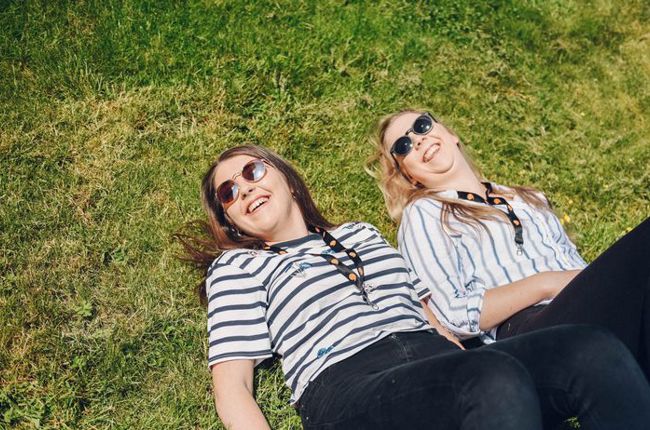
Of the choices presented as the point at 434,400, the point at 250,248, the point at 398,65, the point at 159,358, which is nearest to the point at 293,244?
the point at 250,248

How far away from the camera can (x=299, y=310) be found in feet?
13.4

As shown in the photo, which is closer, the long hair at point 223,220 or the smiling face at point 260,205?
the smiling face at point 260,205

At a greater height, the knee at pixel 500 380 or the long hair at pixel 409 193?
the knee at pixel 500 380

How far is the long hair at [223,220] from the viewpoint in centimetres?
469

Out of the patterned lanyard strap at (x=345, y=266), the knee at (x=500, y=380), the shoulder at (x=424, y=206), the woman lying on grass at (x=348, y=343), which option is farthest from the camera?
the shoulder at (x=424, y=206)

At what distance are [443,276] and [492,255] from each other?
0.41 m

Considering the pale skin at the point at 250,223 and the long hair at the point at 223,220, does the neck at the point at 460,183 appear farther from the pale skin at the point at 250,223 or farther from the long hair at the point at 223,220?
the pale skin at the point at 250,223

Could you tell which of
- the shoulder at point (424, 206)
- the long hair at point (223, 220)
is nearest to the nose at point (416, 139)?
the shoulder at point (424, 206)

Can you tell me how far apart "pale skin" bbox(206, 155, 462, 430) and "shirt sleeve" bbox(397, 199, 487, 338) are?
0.09 meters

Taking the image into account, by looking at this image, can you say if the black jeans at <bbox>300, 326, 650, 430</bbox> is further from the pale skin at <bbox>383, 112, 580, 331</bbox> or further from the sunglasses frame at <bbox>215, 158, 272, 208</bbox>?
the pale skin at <bbox>383, 112, 580, 331</bbox>

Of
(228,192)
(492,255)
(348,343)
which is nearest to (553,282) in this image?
(492,255)

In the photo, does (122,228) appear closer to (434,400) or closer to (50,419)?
(50,419)

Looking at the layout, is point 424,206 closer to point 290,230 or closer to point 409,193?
point 409,193

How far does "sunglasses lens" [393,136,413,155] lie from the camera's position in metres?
5.18
